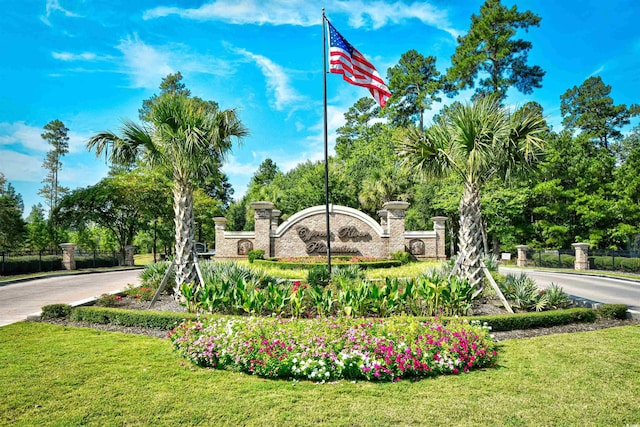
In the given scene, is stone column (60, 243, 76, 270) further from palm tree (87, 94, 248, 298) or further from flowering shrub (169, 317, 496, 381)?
flowering shrub (169, 317, 496, 381)

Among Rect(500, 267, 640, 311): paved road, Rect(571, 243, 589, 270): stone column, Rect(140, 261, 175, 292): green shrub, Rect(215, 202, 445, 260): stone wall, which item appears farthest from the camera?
Rect(215, 202, 445, 260): stone wall

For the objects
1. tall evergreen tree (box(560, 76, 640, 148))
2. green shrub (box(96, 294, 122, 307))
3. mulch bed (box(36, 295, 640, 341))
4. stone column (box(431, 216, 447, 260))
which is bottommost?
mulch bed (box(36, 295, 640, 341))

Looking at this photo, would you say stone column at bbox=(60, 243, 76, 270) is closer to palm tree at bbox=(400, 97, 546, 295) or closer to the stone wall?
the stone wall

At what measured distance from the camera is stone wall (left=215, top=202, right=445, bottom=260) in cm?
2259

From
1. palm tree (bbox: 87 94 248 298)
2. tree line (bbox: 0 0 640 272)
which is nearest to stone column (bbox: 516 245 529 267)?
tree line (bbox: 0 0 640 272)

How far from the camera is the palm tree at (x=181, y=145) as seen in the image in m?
9.62

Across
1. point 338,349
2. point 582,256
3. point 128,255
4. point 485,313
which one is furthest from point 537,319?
point 128,255

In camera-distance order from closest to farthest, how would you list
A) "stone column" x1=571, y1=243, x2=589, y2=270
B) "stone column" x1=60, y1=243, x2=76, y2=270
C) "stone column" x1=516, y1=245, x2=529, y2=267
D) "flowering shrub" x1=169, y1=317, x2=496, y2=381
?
"flowering shrub" x1=169, y1=317, x2=496, y2=381 < "stone column" x1=571, y1=243, x2=589, y2=270 < "stone column" x1=60, y1=243, x2=76, y2=270 < "stone column" x1=516, y1=245, x2=529, y2=267

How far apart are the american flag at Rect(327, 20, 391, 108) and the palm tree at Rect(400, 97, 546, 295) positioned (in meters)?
2.44

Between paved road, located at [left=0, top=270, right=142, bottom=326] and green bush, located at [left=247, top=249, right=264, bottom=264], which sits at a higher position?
green bush, located at [left=247, top=249, right=264, bottom=264]

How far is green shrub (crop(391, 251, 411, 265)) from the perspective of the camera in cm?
2107

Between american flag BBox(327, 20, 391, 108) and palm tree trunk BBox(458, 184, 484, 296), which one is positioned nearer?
palm tree trunk BBox(458, 184, 484, 296)

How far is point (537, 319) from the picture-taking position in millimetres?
8125

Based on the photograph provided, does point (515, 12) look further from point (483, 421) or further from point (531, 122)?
point (483, 421)
